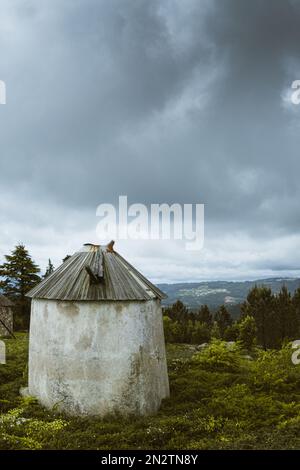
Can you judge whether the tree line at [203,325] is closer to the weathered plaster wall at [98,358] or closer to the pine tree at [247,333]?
the pine tree at [247,333]

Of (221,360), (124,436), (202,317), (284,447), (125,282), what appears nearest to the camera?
(284,447)

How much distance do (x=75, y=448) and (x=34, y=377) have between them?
4.89 m

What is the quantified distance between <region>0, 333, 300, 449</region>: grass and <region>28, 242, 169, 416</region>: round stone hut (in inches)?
22.9

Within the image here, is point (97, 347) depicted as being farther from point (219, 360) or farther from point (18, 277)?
point (18, 277)

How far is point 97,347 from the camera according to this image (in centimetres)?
1302

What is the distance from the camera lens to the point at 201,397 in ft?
49.2

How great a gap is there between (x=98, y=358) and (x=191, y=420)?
351cm

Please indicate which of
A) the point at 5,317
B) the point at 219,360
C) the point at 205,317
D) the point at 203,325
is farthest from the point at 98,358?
the point at 205,317

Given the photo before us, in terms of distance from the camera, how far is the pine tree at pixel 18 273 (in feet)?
145

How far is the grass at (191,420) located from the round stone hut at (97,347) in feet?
1.90

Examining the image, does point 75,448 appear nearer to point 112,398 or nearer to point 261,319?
point 112,398

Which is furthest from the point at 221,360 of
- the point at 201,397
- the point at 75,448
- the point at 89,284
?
the point at 75,448

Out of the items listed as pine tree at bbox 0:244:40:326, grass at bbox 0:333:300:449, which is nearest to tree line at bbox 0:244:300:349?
pine tree at bbox 0:244:40:326

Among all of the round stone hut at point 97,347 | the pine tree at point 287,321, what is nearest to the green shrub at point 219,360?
the round stone hut at point 97,347
